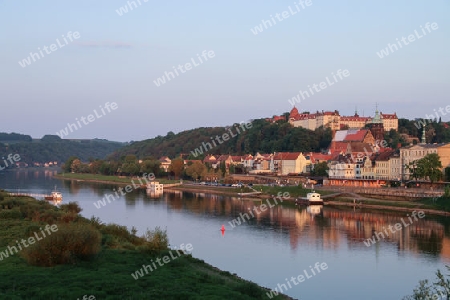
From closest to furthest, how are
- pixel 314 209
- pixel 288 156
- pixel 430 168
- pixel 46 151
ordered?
1. pixel 314 209
2. pixel 430 168
3. pixel 288 156
4. pixel 46 151

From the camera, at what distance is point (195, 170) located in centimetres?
Answer: 6600

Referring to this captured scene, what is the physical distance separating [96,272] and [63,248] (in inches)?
56.9

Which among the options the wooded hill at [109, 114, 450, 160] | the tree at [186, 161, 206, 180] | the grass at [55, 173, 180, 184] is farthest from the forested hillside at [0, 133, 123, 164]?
the tree at [186, 161, 206, 180]

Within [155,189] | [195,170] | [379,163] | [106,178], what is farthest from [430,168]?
[106,178]

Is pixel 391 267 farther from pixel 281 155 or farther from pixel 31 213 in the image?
pixel 281 155

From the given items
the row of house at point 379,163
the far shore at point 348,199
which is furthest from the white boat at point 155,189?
the row of house at point 379,163

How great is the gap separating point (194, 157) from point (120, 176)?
44.7 feet

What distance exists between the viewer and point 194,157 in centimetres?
8788

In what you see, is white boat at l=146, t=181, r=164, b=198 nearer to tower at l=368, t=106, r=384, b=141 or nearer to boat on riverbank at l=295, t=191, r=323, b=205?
boat on riverbank at l=295, t=191, r=323, b=205

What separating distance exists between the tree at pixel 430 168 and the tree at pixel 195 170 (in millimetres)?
29046

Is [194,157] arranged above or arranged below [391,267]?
above

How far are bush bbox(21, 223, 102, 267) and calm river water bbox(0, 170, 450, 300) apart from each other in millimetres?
5767

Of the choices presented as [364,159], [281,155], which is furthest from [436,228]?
[281,155]

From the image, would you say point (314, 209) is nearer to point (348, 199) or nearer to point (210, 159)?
point (348, 199)
